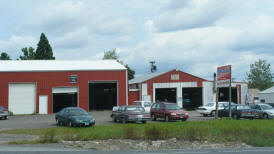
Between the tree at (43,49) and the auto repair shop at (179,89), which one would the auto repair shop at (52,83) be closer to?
the auto repair shop at (179,89)

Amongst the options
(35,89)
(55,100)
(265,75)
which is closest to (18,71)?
(35,89)

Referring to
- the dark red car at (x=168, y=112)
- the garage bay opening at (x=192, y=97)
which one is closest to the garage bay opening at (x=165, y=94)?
the garage bay opening at (x=192, y=97)

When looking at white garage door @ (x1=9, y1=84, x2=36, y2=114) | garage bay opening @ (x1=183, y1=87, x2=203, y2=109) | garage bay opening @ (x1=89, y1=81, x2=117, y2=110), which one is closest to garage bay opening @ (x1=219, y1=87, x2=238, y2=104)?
garage bay opening @ (x1=183, y1=87, x2=203, y2=109)

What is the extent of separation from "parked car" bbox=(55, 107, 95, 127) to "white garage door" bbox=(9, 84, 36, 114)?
19.0m

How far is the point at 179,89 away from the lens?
53312mm

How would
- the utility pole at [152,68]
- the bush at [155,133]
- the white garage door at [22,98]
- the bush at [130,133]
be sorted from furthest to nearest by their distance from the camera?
the utility pole at [152,68] < the white garage door at [22,98] < the bush at [130,133] < the bush at [155,133]

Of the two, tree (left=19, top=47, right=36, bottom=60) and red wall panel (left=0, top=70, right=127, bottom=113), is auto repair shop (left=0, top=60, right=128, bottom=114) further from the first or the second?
tree (left=19, top=47, right=36, bottom=60)

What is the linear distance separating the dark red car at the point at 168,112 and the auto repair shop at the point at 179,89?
62.1 ft

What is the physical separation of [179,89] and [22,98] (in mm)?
21381

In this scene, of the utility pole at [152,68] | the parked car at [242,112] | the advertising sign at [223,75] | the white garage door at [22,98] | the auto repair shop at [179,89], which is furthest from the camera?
the utility pole at [152,68]

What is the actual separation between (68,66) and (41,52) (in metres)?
33.0

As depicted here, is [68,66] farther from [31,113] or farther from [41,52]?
[41,52]

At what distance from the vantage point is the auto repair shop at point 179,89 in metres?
52.1

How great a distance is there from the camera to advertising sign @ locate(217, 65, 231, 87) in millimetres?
31742
